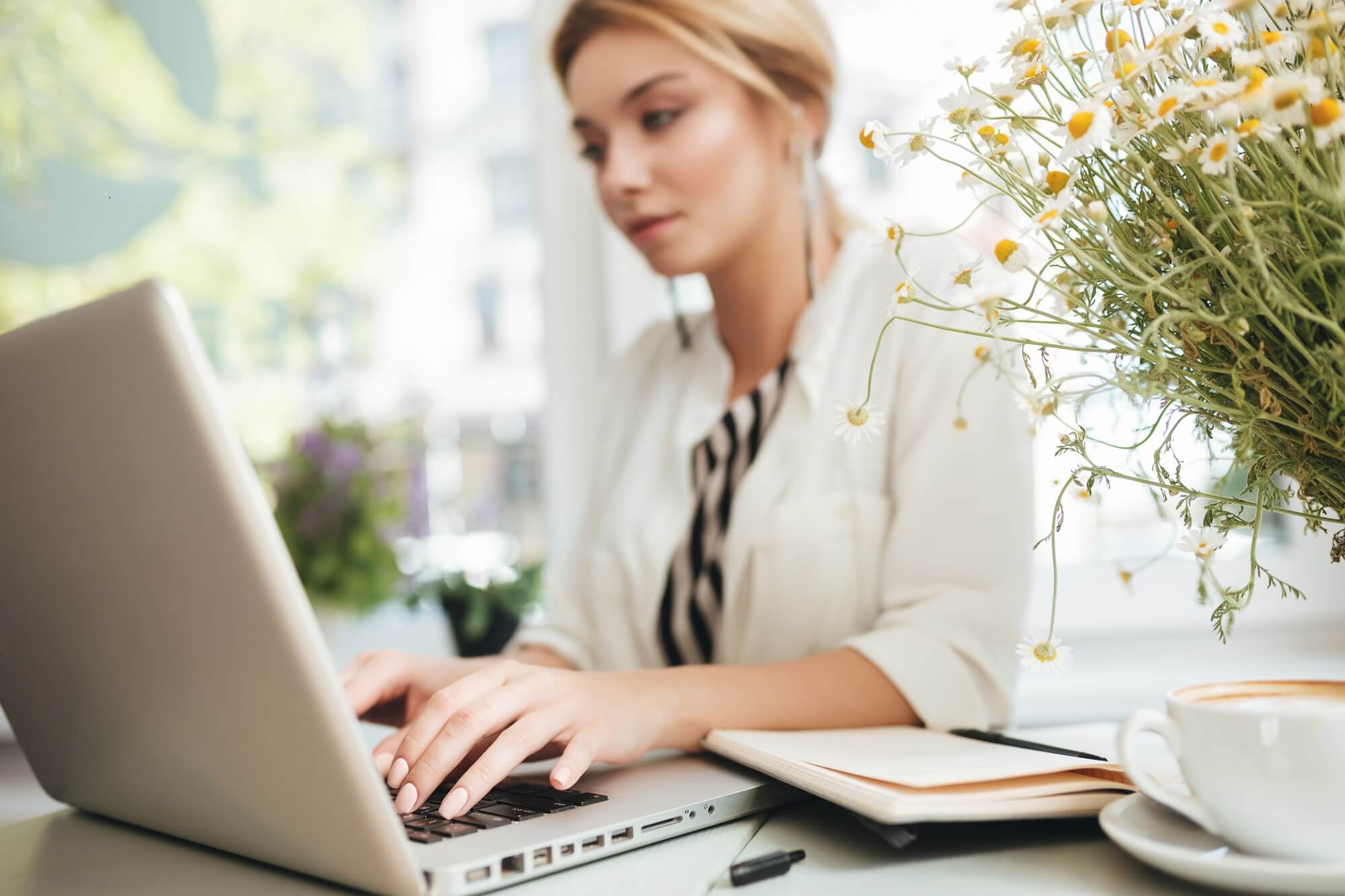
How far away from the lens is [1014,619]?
0.97 m

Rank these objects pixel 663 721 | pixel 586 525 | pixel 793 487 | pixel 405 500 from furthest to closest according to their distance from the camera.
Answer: pixel 405 500 < pixel 586 525 < pixel 793 487 < pixel 663 721

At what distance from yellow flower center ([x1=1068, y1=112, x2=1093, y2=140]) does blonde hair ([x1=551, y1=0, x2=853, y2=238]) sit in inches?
29.0

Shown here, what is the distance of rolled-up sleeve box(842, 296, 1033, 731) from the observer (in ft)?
3.04

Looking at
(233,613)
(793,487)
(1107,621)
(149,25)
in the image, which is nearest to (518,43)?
(149,25)

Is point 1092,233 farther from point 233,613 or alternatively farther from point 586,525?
point 586,525

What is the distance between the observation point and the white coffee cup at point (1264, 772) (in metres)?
0.46

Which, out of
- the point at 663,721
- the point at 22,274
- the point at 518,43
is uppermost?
the point at 518,43

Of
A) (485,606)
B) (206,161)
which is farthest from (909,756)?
(206,161)

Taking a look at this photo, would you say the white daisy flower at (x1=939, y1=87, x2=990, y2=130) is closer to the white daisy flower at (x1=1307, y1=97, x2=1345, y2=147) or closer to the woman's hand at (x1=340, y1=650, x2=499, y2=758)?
the white daisy flower at (x1=1307, y1=97, x2=1345, y2=147)

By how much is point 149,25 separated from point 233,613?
1.89m

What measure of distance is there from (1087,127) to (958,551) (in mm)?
565

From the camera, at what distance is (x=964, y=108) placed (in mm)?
545

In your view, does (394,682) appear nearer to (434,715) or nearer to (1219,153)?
(434,715)

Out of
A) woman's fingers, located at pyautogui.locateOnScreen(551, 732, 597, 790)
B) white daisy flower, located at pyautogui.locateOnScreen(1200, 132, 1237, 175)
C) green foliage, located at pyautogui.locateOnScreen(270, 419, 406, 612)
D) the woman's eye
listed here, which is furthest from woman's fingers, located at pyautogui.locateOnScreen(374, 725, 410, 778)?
green foliage, located at pyautogui.locateOnScreen(270, 419, 406, 612)
